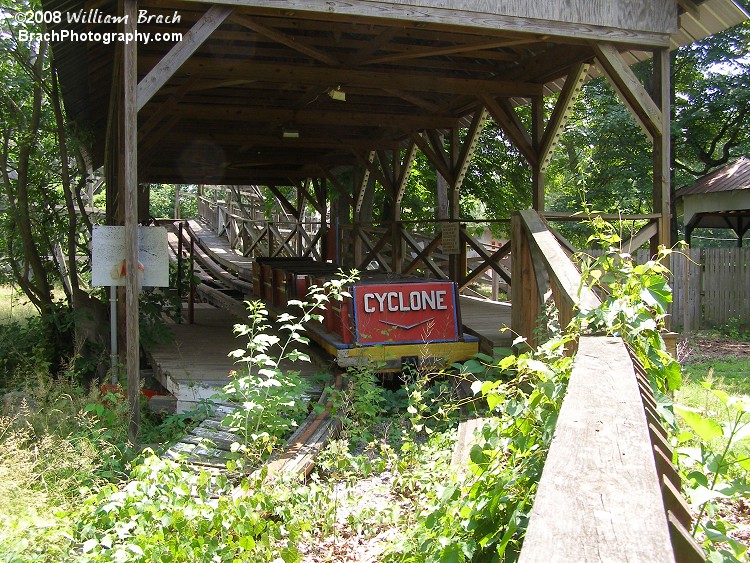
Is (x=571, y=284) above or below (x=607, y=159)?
below

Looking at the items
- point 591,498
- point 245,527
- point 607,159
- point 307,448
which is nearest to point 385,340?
point 307,448

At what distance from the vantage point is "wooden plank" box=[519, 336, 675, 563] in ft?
4.01

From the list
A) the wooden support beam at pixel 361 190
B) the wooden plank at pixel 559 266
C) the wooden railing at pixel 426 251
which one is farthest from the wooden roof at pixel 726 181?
the wooden plank at pixel 559 266

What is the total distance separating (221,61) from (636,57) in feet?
16.5

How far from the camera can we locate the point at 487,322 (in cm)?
960

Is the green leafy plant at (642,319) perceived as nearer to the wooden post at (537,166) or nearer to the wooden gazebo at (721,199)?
the wooden post at (537,166)

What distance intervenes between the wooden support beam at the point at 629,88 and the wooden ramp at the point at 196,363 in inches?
170

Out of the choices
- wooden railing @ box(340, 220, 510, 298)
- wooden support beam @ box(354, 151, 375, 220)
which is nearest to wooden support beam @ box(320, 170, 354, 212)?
wooden support beam @ box(354, 151, 375, 220)

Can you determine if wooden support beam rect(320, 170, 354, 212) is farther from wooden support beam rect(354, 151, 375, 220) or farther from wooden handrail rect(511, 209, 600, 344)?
→ wooden handrail rect(511, 209, 600, 344)

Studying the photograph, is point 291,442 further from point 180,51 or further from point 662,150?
point 662,150

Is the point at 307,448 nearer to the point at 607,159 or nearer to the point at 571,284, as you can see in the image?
the point at 571,284

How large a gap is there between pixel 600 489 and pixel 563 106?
312 inches

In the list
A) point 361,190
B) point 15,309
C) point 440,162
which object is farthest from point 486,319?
point 15,309

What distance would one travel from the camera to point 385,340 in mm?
7449
